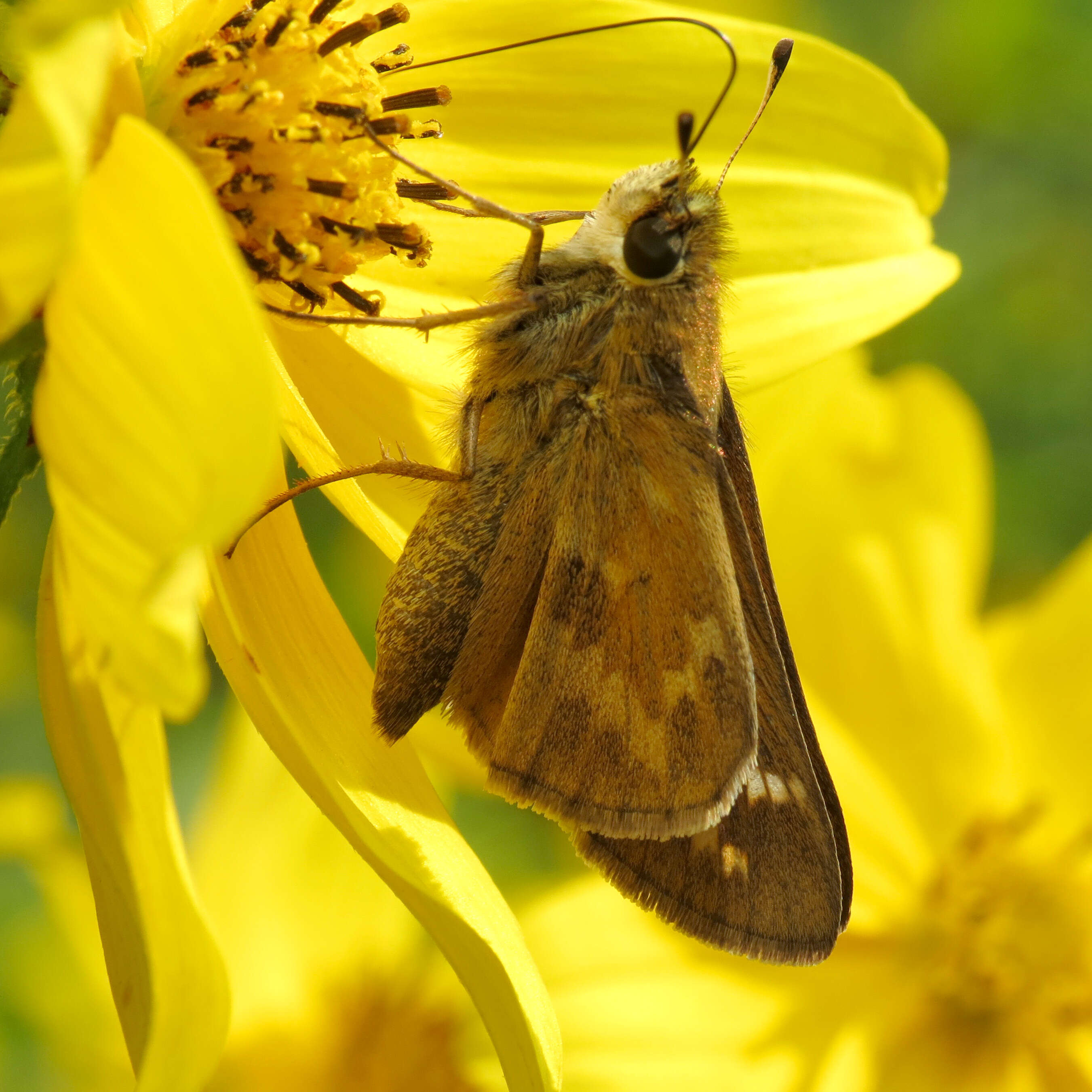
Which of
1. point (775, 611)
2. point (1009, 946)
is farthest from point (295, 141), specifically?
point (1009, 946)

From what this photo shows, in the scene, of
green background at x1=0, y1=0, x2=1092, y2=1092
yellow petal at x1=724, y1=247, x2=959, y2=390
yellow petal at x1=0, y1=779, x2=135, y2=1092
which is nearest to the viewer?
yellow petal at x1=724, y1=247, x2=959, y2=390

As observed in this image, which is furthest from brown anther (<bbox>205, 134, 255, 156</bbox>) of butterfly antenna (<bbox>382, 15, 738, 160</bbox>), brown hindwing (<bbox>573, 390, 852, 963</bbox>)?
brown hindwing (<bbox>573, 390, 852, 963</bbox>)

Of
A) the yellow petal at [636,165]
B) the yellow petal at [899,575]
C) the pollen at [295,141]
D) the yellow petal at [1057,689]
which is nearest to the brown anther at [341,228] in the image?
the pollen at [295,141]

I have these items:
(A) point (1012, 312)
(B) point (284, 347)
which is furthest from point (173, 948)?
(A) point (1012, 312)

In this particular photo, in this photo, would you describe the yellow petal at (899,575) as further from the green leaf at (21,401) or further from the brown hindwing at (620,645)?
the green leaf at (21,401)

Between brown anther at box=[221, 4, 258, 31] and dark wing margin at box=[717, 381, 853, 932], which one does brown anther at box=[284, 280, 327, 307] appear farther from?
dark wing margin at box=[717, 381, 853, 932]
